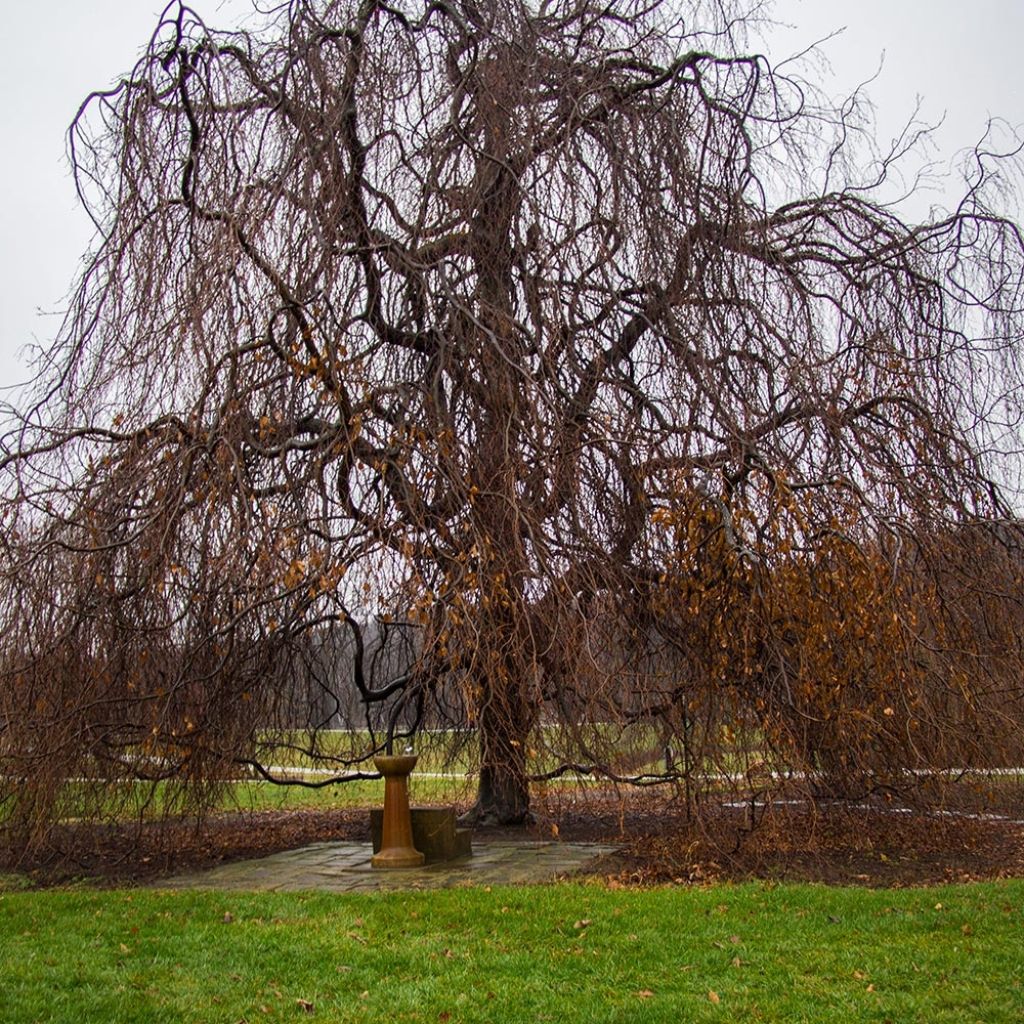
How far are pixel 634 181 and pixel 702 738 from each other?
3744 millimetres

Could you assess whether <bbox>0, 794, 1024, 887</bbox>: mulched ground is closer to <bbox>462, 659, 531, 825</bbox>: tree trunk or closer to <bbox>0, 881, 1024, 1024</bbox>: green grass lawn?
<bbox>462, 659, 531, 825</bbox>: tree trunk

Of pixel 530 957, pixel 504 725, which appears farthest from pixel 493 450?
pixel 530 957

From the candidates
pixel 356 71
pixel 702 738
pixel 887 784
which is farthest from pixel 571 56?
pixel 887 784

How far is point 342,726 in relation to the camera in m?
10.6

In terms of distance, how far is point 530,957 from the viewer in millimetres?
4801

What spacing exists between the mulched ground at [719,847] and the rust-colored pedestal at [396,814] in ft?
3.35

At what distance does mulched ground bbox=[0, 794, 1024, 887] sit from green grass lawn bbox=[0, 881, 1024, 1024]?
2.06 ft

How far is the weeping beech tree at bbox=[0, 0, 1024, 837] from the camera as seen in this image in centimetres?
655

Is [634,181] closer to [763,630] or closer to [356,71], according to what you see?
[356,71]

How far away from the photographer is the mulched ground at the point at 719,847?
664cm

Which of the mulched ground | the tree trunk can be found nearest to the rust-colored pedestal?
the tree trunk

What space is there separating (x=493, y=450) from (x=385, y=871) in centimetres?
283

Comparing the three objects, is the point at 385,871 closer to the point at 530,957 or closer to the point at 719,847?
the point at 719,847

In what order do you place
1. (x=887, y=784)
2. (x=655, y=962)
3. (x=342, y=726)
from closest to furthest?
(x=655, y=962), (x=887, y=784), (x=342, y=726)
